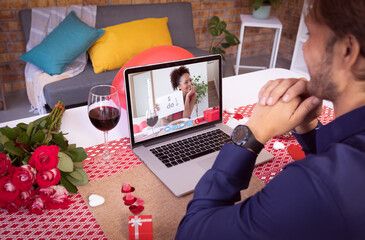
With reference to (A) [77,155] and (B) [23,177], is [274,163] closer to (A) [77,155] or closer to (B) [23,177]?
(A) [77,155]

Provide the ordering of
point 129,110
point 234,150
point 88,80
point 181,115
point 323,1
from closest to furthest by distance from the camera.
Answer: point 323,1 → point 234,150 → point 129,110 → point 181,115 → point 88,80

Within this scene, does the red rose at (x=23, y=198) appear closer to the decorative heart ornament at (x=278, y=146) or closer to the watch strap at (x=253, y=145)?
the watch strap at (x=253, y=145)

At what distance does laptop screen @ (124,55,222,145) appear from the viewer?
1046 millimetres

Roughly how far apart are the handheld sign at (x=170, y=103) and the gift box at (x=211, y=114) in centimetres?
12

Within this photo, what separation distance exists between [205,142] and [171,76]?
10.2 inches

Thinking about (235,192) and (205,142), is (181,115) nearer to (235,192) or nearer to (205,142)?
(205,142)

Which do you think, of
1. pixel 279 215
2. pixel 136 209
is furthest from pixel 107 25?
pixel 279 215

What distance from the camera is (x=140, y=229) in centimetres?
74

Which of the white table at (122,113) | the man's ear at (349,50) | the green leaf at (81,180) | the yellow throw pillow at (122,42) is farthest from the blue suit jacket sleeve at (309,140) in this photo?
the yellow throw pillow at (122,42)

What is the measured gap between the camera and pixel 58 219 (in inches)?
31.7

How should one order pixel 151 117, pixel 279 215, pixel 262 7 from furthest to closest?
pixel 262 7, pixel 151 117, pixel 279 215

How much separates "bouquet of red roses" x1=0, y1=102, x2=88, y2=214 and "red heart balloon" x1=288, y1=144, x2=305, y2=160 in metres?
0.68

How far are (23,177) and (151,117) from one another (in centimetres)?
44

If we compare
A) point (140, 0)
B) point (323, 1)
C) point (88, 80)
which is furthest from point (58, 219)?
point (140, 0)
